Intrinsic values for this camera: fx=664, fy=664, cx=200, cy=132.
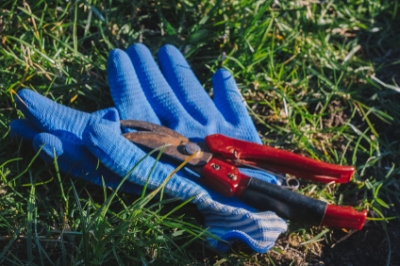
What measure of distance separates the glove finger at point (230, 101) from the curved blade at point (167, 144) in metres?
0.24

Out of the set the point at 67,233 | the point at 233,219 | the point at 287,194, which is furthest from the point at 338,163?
the point at 67,233

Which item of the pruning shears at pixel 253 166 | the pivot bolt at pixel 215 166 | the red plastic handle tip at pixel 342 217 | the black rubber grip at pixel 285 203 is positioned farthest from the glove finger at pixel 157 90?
the red plastic handle tip at pixel 342 217

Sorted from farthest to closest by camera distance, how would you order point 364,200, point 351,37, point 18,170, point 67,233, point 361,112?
point 351,37, point 361,112, point 364,200, point 18,170, point 67,233

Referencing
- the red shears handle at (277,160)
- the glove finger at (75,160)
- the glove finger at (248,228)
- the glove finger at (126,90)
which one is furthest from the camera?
the glove finger at (126,90)

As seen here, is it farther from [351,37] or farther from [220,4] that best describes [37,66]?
[351,37]

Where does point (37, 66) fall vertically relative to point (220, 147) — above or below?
above

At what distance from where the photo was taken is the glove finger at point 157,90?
2.30m

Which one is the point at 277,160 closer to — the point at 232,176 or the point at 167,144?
the point at 232,176

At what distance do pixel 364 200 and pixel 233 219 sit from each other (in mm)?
542

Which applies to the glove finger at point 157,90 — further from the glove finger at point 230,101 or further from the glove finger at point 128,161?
the glove finger at point 128,161

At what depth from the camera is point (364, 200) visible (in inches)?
89.7

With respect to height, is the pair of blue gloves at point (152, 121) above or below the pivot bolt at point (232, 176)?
above

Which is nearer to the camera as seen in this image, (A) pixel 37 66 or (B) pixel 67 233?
(B) pixel 67 233

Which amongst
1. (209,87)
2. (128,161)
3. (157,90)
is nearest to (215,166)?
(128,161)
